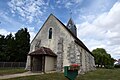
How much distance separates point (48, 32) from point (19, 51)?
21.5 meters

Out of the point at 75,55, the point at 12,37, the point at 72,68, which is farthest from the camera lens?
the point at 12,37

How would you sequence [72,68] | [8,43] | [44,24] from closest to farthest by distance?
[72,68] → [44,24] → [8,43]

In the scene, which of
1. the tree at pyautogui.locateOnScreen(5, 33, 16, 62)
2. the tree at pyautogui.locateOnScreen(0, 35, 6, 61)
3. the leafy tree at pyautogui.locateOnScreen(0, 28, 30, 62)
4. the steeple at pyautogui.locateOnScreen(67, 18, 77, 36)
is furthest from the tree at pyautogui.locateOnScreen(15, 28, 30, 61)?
the steeple at pyautogui.locateOnScreen(67, 18, 77, 36)

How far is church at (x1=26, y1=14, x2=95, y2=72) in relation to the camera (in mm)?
22062

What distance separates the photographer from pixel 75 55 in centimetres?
2264

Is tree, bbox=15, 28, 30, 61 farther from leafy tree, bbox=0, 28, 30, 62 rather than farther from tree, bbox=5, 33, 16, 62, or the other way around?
tree, bbox=5, 33, 16, 62

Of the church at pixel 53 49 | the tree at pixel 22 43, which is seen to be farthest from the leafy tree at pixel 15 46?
the church at pixel 53 49

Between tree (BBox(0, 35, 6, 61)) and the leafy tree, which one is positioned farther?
the leafy tree

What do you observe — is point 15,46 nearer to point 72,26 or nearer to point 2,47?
point 2,47

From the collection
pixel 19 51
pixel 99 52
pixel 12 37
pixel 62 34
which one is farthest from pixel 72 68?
pixel 99 52

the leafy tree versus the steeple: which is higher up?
the steeple

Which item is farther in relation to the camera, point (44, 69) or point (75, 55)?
point (75, 55)

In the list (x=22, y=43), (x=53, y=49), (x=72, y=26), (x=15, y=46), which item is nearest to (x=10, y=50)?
(x=15, y=46)

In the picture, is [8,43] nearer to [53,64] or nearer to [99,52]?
[53,64]
